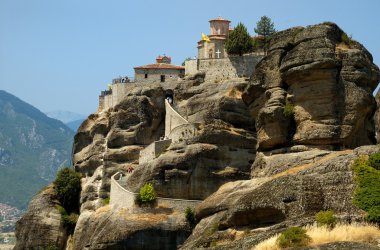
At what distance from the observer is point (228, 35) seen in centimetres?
10038

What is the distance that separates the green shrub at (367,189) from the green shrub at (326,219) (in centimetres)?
137

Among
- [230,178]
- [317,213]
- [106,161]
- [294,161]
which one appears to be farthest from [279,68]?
[106,161]

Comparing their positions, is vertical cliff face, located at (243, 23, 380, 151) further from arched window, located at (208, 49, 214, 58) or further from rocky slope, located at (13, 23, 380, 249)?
arched window, located at (208, 49, 214, 58)

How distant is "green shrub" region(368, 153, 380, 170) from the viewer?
40.4 metres

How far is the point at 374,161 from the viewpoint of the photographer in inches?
1598

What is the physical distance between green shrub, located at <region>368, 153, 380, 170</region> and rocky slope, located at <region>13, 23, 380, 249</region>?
1098 millimetres

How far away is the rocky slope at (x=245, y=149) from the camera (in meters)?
42.0

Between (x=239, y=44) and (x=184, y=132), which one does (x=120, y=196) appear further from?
(x=239, y=44)

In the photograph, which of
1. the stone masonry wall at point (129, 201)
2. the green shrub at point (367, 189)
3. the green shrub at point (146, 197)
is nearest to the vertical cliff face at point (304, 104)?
the green shrub at point (367, 189)

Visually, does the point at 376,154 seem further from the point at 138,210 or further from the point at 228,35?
the point at 228,35

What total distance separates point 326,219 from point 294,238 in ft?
6.53

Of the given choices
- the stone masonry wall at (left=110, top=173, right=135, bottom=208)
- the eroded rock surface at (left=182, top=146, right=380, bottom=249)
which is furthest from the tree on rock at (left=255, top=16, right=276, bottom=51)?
the eroded rock surface at (left=182, top=146, right=380, bottom=249)

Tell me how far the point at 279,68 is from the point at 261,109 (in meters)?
3.05

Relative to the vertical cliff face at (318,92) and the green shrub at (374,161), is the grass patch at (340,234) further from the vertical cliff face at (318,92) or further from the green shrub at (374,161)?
the vertical cliff face at (318,92)
